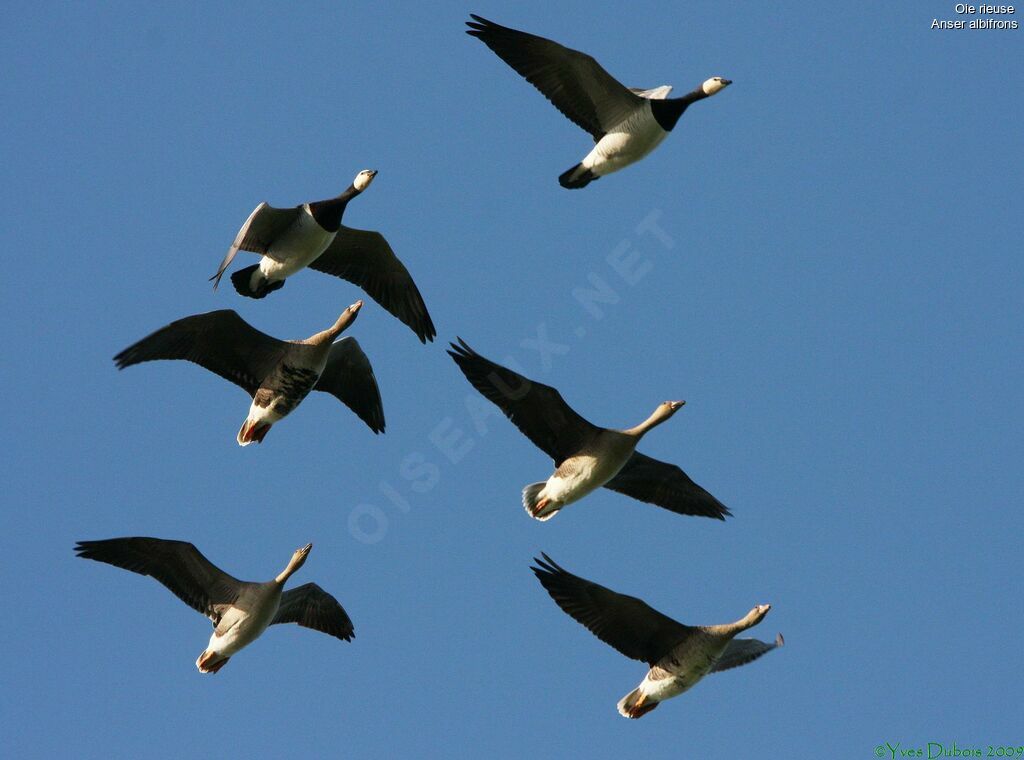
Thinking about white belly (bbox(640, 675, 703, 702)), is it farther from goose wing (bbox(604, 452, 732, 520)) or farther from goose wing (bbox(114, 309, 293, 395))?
goose wing (bbox(114, 309, 293, 395))

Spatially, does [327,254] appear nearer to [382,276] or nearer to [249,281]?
[382,276]

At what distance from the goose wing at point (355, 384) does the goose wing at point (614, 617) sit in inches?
171

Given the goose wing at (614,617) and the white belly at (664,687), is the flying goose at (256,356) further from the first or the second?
the white belly at (664,687)

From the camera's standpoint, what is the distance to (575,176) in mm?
18422

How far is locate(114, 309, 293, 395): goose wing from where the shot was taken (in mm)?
17641

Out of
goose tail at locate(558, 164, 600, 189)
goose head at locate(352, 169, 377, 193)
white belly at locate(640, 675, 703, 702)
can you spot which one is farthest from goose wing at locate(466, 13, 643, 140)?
white belly at locate(640, 675, 703, 702)

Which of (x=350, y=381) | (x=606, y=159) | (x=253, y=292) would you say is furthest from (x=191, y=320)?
(x=606, y=159)

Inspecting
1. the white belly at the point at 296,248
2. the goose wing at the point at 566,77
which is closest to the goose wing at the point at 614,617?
the white belly at the point at 296,248

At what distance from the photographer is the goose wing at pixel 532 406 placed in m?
17.0

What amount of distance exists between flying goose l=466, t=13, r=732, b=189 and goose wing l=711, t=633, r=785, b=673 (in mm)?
6383

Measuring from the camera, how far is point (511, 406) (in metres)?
17.4

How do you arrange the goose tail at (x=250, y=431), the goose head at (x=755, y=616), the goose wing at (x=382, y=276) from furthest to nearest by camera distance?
the goose wing at (x=382, y=276) < the goose tail at (x=250, y=431) < the goose head at (x=755, y=616)

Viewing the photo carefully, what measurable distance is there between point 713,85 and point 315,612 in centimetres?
895

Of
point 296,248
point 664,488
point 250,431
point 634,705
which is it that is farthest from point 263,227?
point 634,705
